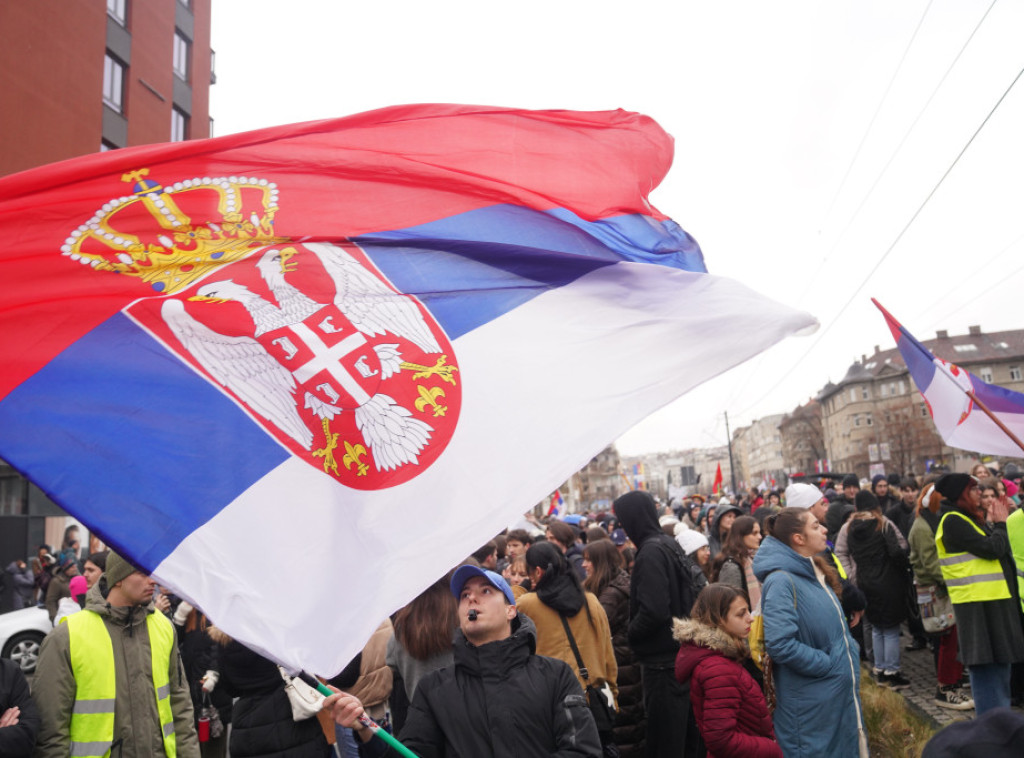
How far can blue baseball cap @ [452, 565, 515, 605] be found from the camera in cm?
337

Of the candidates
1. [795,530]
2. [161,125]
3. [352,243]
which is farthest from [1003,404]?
[161,125]

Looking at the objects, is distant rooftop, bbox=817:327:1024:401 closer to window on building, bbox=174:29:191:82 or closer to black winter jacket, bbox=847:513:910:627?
window on building, bbox=174:29:191:82

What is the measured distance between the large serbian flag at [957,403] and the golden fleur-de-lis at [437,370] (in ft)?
17.3

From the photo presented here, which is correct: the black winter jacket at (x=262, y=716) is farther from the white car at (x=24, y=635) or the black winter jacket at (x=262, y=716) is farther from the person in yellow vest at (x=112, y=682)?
the white car at (x=24, y=635)

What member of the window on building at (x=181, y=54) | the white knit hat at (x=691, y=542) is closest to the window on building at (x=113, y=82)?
the window on building at (x=181, y=54)

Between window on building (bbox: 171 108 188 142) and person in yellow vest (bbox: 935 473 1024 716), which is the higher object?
window on building (bbox: 171 108 188 142)

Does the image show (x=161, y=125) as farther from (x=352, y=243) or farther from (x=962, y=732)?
(x=962, y=732)

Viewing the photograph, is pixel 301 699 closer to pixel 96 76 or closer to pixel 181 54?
pixel 96 76

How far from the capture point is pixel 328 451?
3.12 metres

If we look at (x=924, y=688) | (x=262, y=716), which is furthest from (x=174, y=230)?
(x=924, y=688)

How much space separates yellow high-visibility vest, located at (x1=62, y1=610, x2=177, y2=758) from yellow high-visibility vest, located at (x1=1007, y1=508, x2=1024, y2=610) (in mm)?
6323

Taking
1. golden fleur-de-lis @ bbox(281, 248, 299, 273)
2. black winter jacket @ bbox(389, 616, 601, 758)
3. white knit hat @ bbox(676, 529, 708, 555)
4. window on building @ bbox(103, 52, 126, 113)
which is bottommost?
black winter jacket @ bbox(389, 616, 601, 758)

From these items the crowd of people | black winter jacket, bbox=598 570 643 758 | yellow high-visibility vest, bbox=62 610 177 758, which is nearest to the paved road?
the crowd of people

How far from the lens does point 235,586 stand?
9.07ft
